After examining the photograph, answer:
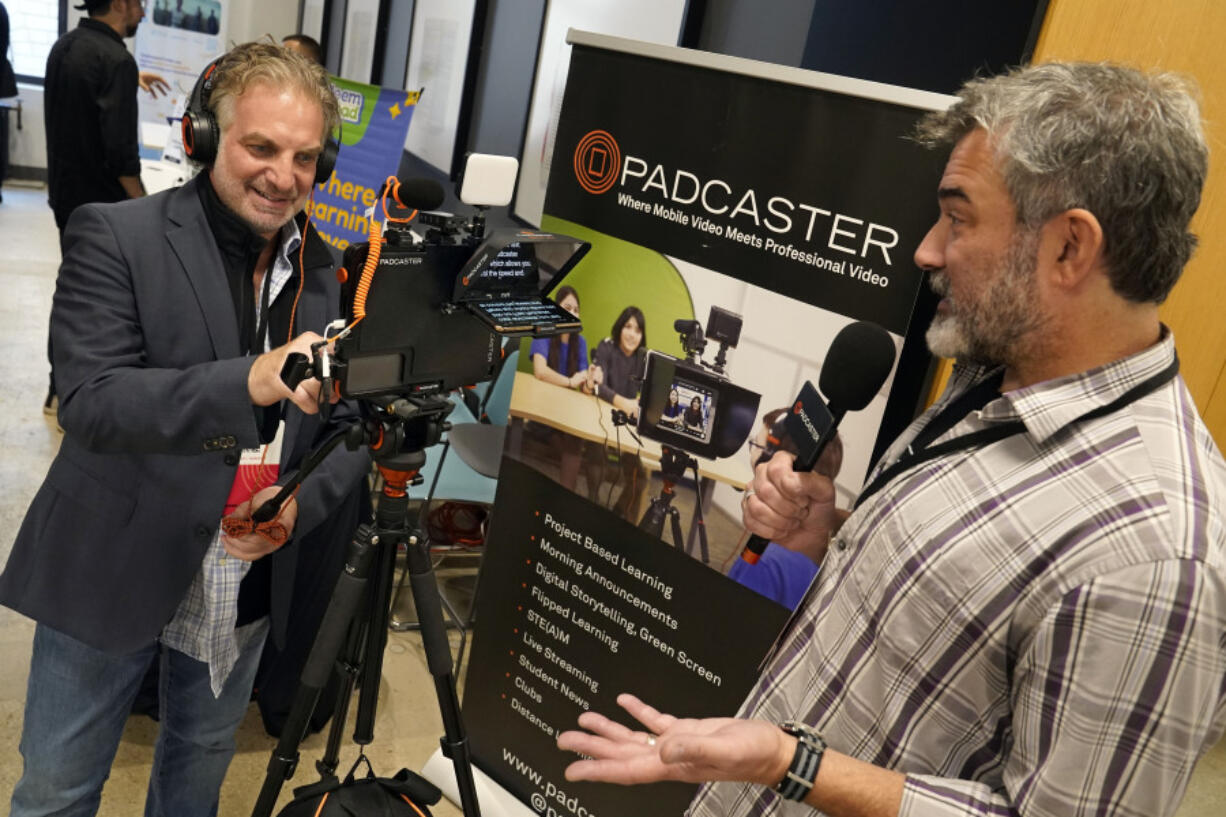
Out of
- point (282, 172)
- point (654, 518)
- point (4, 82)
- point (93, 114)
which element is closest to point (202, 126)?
point (282, 172)

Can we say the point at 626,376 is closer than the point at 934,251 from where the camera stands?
No

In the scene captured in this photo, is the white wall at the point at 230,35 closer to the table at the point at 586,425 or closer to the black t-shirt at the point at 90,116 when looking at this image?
the black t-shirt at the point at 90,116

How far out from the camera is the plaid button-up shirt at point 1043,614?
3.08 ft

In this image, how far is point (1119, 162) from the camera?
1.03 m

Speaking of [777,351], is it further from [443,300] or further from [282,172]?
[282,172]

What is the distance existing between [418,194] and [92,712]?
109 centimetres

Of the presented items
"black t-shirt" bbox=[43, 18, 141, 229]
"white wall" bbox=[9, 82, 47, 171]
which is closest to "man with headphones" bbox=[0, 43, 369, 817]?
"black t-shirt" bbox=[43, 18, 141, 229]

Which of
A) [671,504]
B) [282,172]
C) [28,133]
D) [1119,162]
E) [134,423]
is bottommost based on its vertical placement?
[28,133]

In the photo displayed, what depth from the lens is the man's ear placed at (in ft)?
3.40

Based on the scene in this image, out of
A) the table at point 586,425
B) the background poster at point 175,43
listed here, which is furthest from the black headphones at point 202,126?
the background poster at point 175,43

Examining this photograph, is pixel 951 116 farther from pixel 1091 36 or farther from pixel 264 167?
pixel 264 167

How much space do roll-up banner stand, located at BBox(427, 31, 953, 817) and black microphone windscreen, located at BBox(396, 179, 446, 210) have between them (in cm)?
63

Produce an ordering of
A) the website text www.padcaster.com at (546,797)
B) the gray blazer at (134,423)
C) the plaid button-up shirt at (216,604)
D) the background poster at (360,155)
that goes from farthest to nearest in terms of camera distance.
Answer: the background poster at (360,155), the website text www.padcaster.com at (546,797), the plaid button-up shirt at (216,604), the gray blazer at (134,423)

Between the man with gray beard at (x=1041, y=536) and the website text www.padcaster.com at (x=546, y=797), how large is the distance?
3.88 feet
